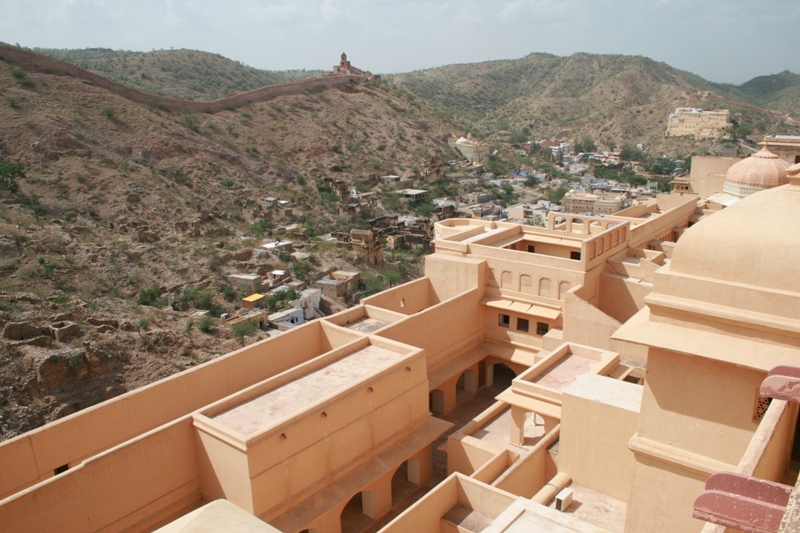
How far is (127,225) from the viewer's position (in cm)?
3083

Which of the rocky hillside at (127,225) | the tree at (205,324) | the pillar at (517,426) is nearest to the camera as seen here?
the pillar at (517,426)

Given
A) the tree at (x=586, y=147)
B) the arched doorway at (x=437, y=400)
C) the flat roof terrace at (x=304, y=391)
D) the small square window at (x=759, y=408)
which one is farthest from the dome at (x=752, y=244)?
the tree at (x=586, y=147)

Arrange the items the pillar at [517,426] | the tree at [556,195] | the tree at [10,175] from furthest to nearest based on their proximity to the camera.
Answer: the tree at [556,195] < the tree at [10,175] < the pillar at [517,426]

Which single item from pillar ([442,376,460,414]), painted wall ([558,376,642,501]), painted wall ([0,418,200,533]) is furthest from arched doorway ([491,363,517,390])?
painted wall ([0,418,200,533])

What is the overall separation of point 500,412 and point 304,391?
5.05 metres

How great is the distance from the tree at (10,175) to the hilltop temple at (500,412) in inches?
878

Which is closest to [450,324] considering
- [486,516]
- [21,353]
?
[486,516]

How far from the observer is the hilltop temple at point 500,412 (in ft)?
18.7

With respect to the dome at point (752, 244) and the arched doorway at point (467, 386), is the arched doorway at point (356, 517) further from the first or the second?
the dome at point (752, 244)

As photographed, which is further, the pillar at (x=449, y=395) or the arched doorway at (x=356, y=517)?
the pillar at (x=449, y=395)

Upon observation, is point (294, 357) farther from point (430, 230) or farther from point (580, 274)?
point (430, 230)

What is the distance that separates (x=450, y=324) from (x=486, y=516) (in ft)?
23.2

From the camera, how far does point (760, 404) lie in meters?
5.81

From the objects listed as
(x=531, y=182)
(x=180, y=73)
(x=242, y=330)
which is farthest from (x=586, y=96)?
(x=242, y=330)
